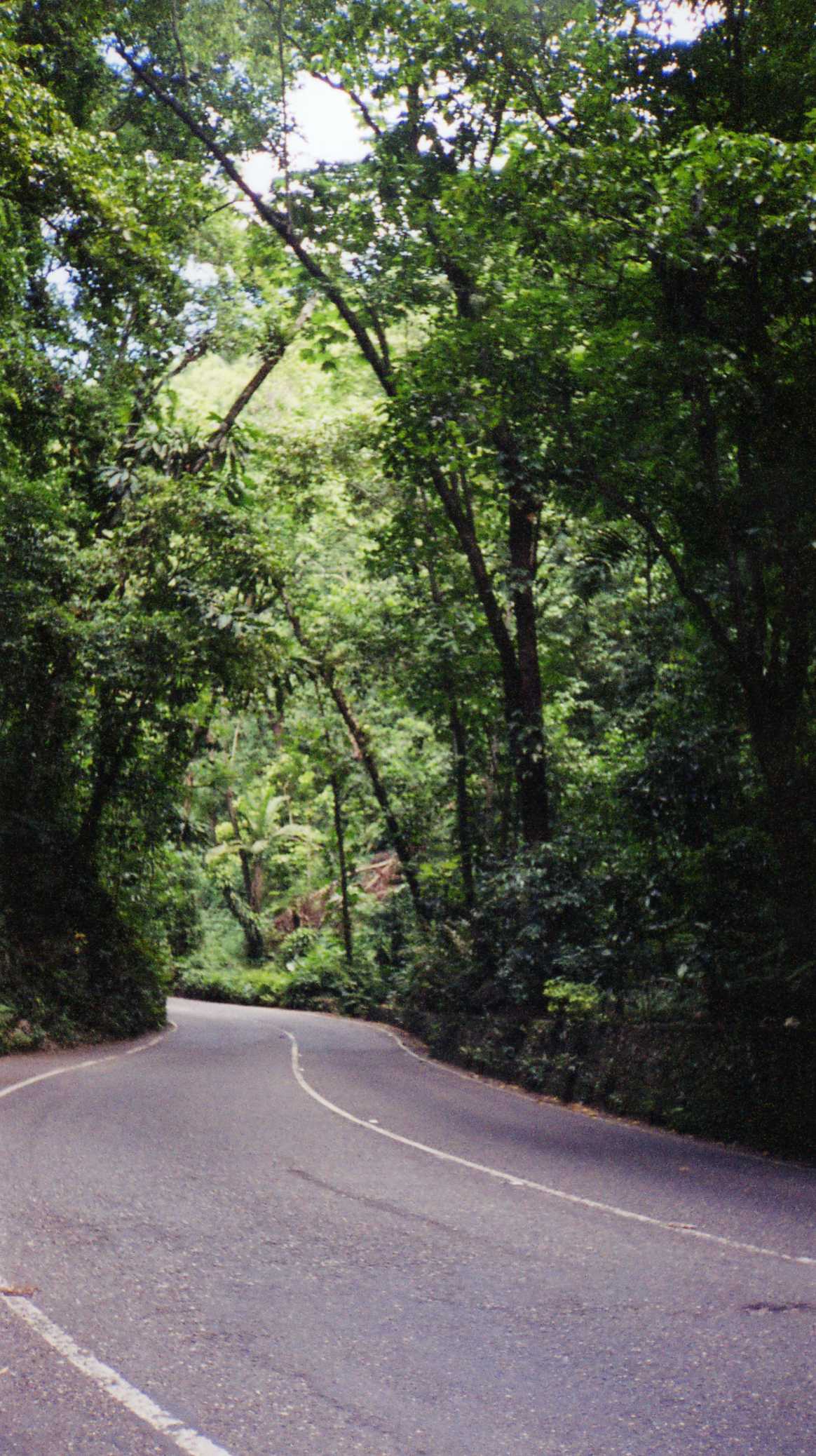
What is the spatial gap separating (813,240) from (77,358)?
41.7 feet

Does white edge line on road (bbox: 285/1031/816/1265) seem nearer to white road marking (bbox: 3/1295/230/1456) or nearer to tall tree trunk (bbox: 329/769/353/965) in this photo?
white road marking (bbox: 3/1295/230/1456)

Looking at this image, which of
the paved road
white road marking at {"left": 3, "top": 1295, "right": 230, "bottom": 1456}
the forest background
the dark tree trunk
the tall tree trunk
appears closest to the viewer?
white road marking at {"left": 3, "top": 1295, "right": 230, "bottom": 1456}

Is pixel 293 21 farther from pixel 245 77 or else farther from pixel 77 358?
pixel 77 358

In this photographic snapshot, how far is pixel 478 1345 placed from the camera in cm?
466

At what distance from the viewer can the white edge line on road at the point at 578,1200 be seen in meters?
6.35

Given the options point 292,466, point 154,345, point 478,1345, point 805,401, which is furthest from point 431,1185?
point 292,466

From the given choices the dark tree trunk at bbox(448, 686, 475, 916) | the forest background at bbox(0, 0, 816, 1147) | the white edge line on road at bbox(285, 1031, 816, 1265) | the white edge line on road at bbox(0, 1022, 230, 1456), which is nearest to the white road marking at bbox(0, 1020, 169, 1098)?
the forest background at bbox(0, 0, 816, 1147)

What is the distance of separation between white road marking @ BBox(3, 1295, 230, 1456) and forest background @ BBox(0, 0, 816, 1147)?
696 cm

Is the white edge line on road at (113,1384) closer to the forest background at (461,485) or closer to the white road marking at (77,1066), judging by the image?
the forest background at (461,485)

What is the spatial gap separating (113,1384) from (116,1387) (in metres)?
0.03

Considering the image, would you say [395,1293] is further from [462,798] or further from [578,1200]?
[462,798]

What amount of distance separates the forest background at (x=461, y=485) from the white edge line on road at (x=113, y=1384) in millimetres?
6962

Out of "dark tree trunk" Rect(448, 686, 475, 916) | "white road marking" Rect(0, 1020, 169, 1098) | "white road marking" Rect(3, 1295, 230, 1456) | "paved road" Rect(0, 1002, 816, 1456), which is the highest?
"dark tree trunk" Rect(448, 686, 475, 916)

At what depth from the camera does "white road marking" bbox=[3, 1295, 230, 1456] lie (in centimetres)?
371
